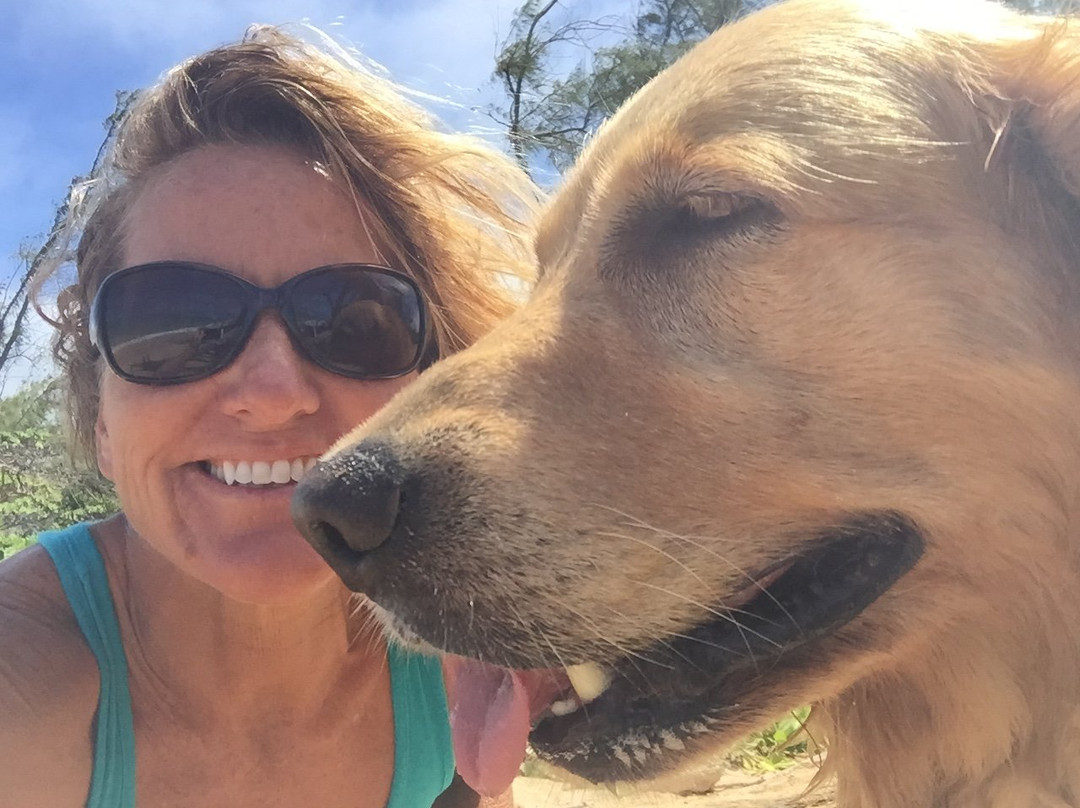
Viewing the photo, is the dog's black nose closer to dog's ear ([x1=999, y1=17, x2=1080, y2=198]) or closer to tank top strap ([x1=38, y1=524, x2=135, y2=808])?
tank top strap ([x1=38, y1=524, x2=135, y2=808])

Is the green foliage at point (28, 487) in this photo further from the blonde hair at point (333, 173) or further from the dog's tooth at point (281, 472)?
the dog's tooth at point (281, 472)

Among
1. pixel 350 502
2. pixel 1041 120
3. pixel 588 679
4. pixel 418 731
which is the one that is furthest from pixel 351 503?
pixel 1041 120

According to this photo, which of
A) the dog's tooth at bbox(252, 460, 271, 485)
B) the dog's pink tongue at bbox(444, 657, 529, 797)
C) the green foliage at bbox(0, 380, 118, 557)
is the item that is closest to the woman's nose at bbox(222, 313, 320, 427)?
the dog's tooth at bbox(252, 460, 271, 485)

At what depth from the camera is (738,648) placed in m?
2.12

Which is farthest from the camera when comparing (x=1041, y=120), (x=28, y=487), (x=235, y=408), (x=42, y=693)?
(x=28, y=487)

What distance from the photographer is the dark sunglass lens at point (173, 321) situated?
283cm

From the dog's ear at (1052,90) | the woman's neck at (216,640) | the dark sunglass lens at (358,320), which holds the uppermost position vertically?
the dog's ear at (1052,90)

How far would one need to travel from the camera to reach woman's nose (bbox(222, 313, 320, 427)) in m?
2.79

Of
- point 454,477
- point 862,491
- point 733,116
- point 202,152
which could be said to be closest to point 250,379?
point 202,152

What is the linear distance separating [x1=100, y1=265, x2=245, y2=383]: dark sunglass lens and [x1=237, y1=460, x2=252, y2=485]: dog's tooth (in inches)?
10.9

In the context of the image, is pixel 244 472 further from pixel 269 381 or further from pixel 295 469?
pixel 269 381

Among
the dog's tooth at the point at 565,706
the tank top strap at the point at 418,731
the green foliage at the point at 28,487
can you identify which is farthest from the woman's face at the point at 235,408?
the green foliage at the point at 28,487

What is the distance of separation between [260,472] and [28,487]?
40.1ft

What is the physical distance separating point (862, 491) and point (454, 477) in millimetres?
844
